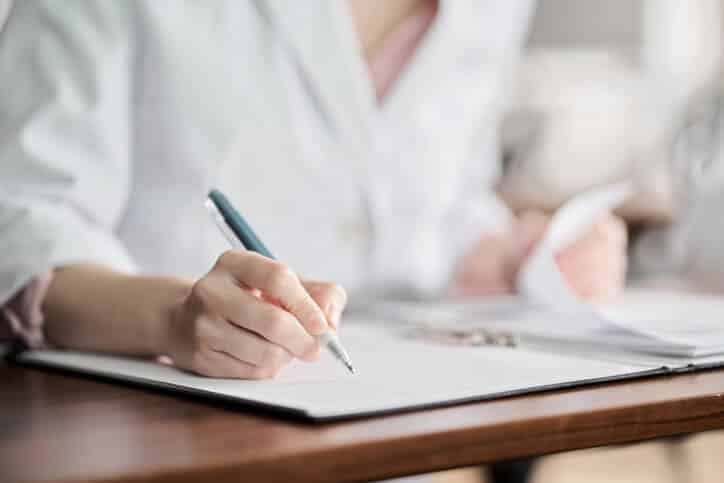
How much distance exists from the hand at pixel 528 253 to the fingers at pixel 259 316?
0.40 meters

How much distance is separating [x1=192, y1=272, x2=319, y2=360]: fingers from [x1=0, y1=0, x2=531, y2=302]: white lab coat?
0.17 metres

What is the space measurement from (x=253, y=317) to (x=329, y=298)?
44 millimetres

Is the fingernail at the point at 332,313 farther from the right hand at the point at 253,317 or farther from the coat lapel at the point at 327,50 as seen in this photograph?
the coat lapel at the point at 327,50

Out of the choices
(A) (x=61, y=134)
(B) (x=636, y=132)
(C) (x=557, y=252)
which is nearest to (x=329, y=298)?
(A) (x=61, y=134)

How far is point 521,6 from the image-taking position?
1.09m

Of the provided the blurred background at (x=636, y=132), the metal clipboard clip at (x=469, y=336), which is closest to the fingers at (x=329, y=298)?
the metal clipboard clip at (x=469, y=336)

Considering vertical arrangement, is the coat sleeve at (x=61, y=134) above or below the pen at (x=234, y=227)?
above

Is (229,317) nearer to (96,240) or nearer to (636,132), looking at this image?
(96,240)

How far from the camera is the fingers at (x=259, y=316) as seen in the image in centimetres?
Answer: 51

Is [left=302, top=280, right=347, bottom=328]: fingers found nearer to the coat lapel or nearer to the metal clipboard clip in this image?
the metal clipboard clip

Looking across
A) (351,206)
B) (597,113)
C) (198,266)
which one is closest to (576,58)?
(597,113)

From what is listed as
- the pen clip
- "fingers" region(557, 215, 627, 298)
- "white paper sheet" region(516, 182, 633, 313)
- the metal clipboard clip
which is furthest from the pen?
"fingers" region(557, 215, 627, 298)

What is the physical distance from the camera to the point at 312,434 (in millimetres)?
414

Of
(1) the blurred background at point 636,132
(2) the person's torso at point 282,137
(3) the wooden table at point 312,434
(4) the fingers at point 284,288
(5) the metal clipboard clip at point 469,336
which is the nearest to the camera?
(3) the wooden table at point 312,434
